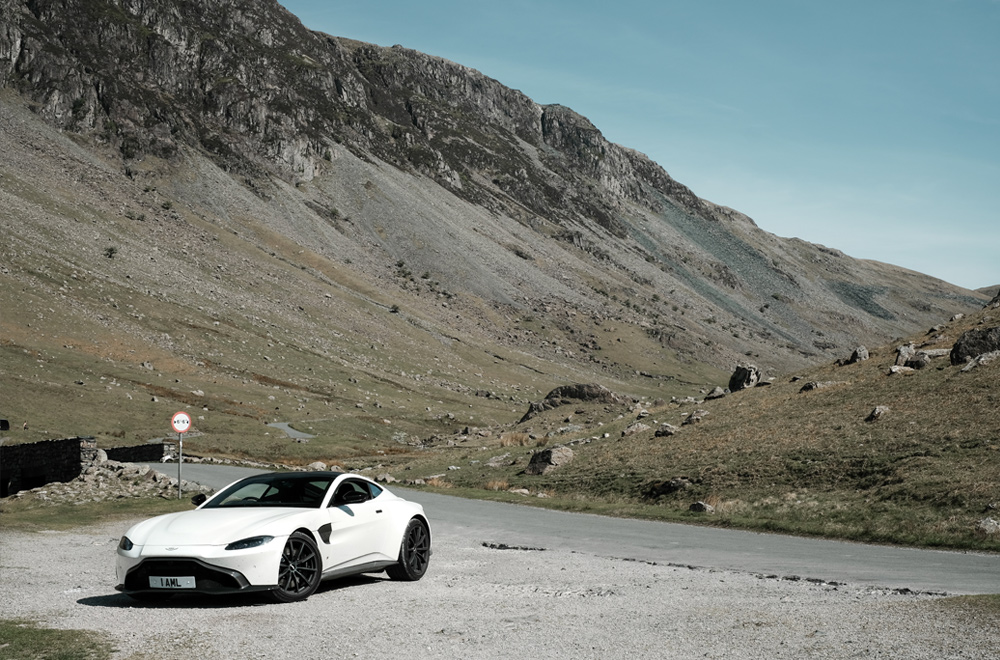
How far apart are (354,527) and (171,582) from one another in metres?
2.67

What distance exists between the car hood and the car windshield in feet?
1.59

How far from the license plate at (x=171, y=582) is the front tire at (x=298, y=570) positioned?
3.35 feet

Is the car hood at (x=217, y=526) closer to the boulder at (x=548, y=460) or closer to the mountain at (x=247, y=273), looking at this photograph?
the boulder at (x=548, y=460)

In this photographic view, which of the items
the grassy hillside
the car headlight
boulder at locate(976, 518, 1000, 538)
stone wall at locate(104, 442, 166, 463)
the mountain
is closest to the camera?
the car headlight

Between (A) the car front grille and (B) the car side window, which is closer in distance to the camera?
(A) the car front grille

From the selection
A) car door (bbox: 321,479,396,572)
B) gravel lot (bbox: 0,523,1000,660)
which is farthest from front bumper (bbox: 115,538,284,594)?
car door (bbox: 321,479,396,572)

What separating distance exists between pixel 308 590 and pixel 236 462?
39033mm

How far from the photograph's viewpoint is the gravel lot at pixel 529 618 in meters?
8.36

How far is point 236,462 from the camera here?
→ 48.1 meters

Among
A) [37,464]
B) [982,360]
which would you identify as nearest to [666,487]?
[982,360]

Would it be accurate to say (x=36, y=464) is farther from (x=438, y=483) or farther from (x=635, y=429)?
(x=635, y=429)

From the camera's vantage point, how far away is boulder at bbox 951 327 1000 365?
3447 centimetres

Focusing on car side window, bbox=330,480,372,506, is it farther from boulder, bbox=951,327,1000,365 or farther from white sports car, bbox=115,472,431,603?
boulder, bbox=951,327,1000,365

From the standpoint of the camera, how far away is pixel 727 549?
18.5 m
